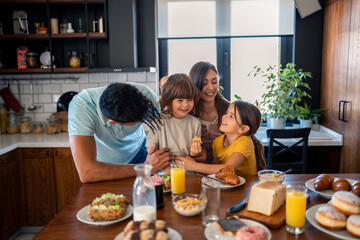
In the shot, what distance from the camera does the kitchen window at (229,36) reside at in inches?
163

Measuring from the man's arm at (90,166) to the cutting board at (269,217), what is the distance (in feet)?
2.49

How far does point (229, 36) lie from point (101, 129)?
2.71 m

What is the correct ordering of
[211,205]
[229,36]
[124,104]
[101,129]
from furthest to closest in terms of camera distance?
[229,36] → [101,129] → [124,104] → [211,205]

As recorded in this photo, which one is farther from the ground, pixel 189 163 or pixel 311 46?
pixel 311 46

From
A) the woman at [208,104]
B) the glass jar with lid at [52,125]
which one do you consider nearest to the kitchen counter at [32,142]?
the glass jar with lid at [52,125]

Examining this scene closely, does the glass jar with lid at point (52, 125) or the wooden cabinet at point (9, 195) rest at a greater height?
the glass jar with lid at point (52, 125)

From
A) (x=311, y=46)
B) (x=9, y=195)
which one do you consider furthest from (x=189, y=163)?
(x=311, y=46)

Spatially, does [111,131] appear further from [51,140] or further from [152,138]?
[51,140]

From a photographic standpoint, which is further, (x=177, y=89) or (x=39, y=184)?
(x=39, y=184)

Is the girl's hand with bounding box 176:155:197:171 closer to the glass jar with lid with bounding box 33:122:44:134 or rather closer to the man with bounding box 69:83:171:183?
the man with bounding box 69:83:171:183

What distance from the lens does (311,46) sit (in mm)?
4062

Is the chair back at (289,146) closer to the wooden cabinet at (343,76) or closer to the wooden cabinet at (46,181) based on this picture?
the wooden cabinet at (343,76)

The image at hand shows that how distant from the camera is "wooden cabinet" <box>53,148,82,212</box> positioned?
3.38 metres

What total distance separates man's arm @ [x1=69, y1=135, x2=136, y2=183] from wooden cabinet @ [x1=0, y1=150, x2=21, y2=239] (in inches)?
66.9
